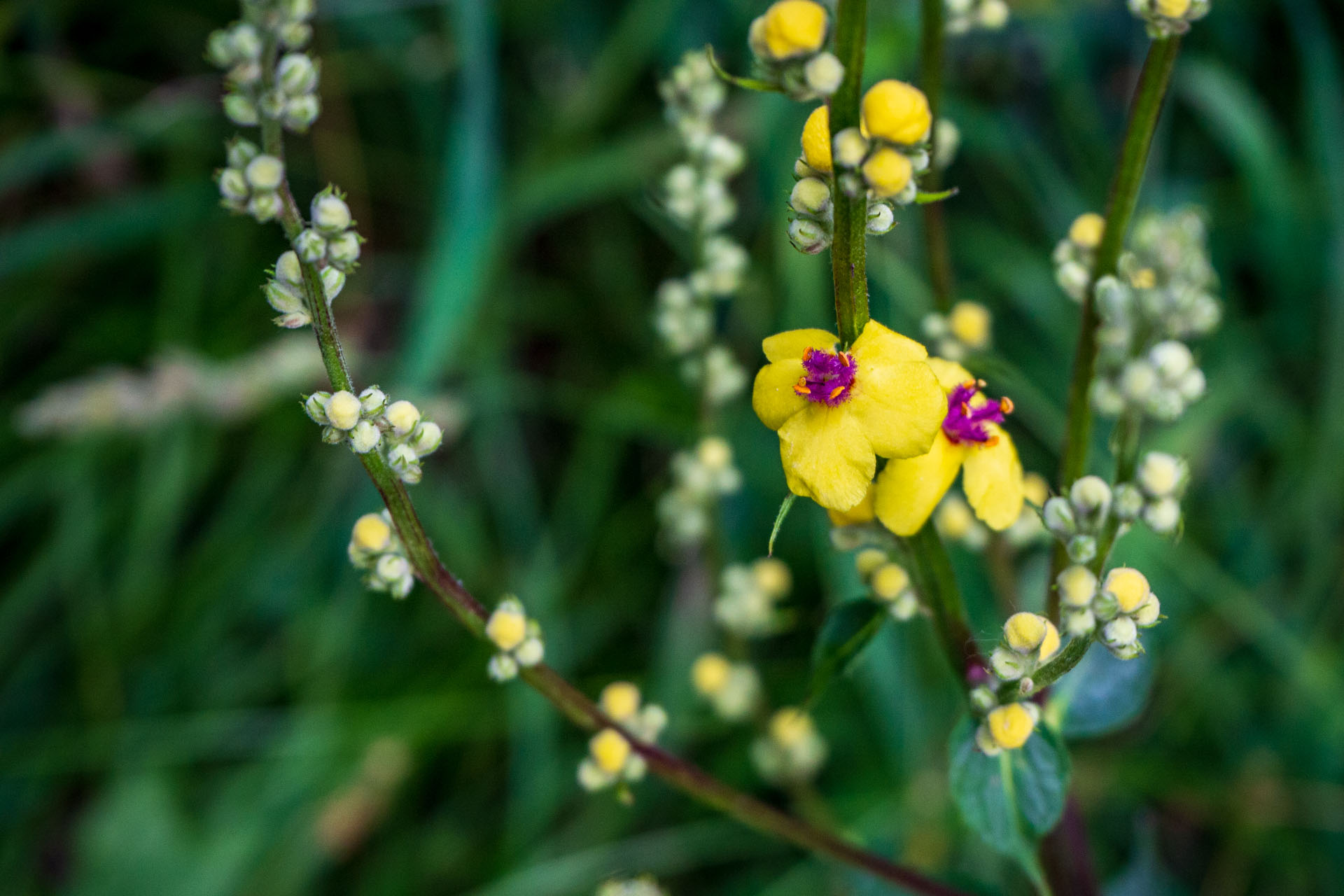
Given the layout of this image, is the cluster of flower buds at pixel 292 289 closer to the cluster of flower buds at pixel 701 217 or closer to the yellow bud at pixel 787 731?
the cluster of flower buds at pixel 701 217

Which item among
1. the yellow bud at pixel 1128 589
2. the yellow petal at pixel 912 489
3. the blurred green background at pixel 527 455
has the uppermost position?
the yellow petal at pixel 912 489

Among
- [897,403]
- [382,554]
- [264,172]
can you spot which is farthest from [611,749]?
[264,172]

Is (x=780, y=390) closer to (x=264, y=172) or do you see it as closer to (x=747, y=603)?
(x=264, y=172)

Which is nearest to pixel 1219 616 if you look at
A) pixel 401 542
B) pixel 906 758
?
pixel 906 758

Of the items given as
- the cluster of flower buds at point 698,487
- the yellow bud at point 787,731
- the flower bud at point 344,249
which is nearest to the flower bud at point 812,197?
the flower bud at point 344,249

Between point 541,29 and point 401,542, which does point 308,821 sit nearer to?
point 401,542

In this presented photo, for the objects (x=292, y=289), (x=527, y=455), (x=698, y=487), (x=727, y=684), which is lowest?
(x=527, y=455)

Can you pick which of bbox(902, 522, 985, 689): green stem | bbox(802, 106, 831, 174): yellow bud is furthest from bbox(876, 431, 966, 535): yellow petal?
bbox(802, 106, 831, 174): yellow bud
